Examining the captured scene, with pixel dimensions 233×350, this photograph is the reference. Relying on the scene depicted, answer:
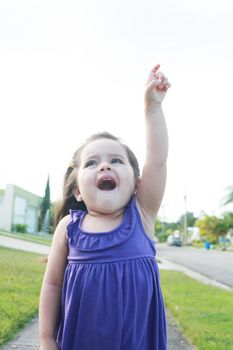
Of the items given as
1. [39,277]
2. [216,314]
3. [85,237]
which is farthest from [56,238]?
[39,277]

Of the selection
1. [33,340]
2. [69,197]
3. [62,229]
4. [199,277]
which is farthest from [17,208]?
[62,229]

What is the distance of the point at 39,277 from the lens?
8.57 metres

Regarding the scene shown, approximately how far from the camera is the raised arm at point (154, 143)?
211 centimetres

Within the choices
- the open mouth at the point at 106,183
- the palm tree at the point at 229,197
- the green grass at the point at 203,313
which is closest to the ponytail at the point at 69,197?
the open mouth at the point at 106,183

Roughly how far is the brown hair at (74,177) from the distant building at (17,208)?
46311mm

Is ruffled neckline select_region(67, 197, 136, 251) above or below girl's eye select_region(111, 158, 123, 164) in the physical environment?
below

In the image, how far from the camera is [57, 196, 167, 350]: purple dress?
1865 millimetres

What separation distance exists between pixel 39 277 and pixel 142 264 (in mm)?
6940

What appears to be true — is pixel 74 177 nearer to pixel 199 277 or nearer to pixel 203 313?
pixel 203 313

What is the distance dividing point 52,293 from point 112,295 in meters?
0.34

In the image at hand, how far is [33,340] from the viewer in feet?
13.6

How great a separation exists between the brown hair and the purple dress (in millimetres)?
369

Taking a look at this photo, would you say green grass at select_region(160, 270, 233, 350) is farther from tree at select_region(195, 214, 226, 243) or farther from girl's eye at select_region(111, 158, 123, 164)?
tree at select_region(195, 214, 226, 243)

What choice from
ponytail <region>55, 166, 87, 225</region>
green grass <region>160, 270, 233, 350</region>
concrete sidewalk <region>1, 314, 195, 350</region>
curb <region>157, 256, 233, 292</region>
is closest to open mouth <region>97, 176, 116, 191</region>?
ponytail <region>55, 166, 87, 225</region>
